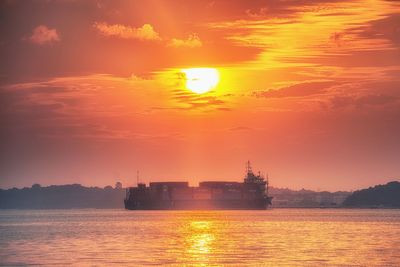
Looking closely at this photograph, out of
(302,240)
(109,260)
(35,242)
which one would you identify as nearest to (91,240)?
(35,242)

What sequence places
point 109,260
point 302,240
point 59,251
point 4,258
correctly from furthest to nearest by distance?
point 302,240 → point 59,251 → point 4,258 → point 109,260

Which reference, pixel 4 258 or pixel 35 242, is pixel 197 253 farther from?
pixel 35 242

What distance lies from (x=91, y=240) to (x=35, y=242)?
6.45 metres

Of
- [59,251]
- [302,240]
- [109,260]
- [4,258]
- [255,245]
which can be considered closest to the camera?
[109,260]

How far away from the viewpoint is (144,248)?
278 feet

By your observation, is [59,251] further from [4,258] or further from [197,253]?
[197,253]

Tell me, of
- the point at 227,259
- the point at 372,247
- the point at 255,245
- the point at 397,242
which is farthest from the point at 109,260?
the point at 397,242

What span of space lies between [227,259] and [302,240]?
87.0ft

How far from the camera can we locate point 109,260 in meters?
69.0

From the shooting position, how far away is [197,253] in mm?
77188

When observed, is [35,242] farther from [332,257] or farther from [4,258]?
[332,257]

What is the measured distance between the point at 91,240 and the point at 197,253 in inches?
991

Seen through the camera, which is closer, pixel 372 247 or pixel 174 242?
pixel 372 247

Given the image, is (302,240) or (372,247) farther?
(302,240)
